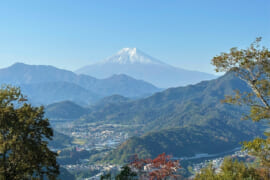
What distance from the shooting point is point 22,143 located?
540 inches

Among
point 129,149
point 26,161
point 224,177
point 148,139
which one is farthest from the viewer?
point 148,139

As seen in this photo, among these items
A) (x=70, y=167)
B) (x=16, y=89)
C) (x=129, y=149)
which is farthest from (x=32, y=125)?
(x=129, y=149)

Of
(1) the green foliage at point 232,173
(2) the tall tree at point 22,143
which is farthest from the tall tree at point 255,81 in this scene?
(2) the tall tree at point 22,143

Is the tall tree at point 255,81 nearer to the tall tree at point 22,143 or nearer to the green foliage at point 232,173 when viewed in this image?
the green foliage at point 232,173

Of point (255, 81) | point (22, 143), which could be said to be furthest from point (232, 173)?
point (22, 143)

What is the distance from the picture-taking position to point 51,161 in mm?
14836

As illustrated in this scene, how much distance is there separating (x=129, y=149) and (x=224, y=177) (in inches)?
6269

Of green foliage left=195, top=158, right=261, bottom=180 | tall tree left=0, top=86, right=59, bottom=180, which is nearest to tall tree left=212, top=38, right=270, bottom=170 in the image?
green foliage left=195, top=158, right=261, bottom=180

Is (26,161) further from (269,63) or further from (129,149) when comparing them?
(129,149)

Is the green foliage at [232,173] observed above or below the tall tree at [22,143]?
below

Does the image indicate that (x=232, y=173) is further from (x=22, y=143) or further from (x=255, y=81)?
(x=22, y=143)

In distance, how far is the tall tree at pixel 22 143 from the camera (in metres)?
13.7

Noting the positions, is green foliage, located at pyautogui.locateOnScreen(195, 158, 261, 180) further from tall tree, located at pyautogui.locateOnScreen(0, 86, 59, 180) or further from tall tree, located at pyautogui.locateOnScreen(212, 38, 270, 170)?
tall tree, located at pyautogui.locateOnScreen(0, 86, 59, 180)

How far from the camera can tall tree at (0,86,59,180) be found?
1366 cm
